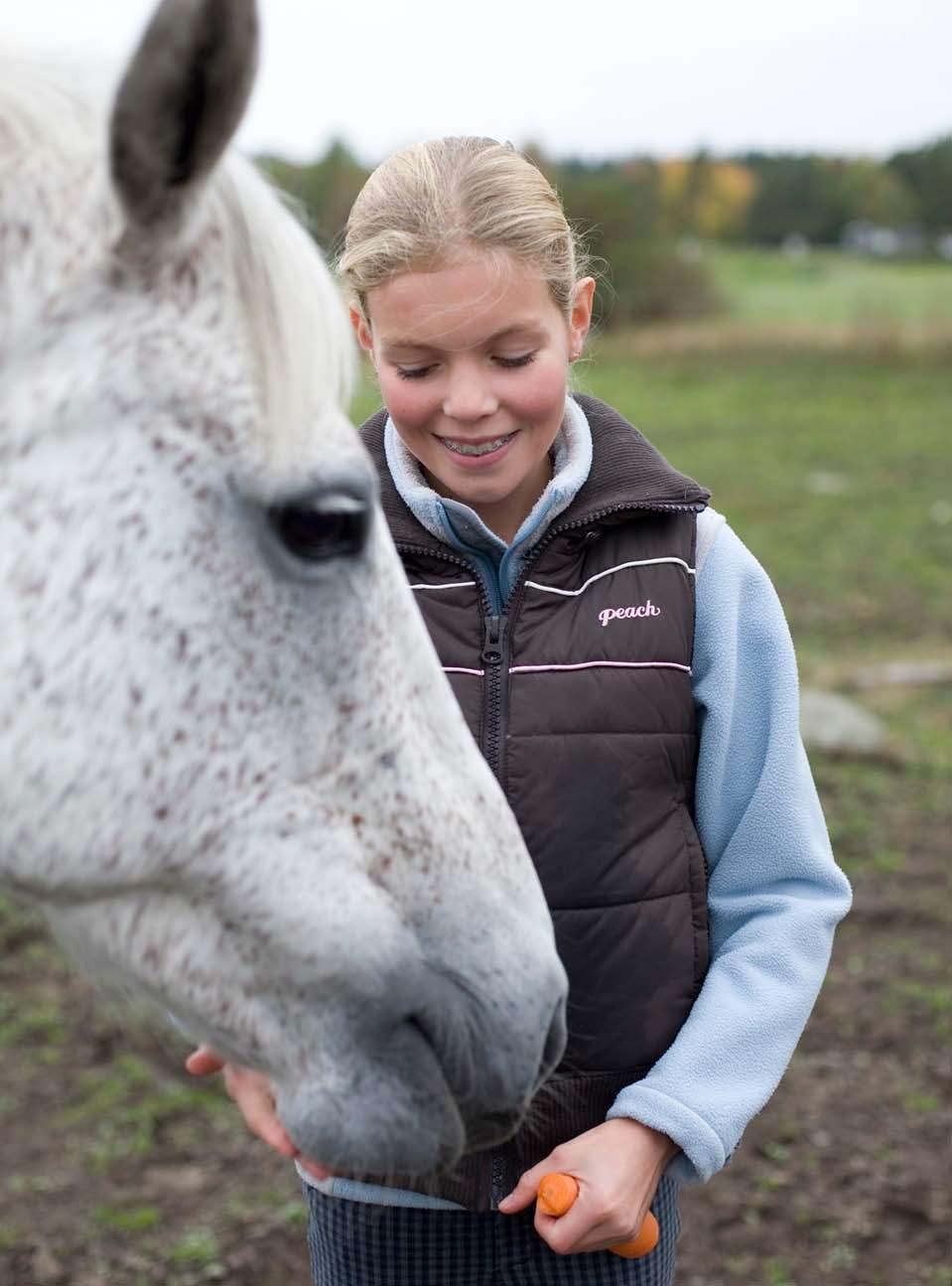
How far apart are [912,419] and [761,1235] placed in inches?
617

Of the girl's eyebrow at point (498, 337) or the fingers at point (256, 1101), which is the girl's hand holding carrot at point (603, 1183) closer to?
the fingers at point (256, 1101)

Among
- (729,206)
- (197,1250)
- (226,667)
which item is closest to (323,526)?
(226,667)

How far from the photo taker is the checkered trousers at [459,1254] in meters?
1.97

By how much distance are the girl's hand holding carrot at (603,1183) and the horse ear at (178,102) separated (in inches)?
48.5

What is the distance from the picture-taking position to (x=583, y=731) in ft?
6.37

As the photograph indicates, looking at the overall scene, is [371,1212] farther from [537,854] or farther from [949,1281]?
[949,1281]

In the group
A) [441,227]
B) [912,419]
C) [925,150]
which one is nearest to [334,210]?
[912,419]

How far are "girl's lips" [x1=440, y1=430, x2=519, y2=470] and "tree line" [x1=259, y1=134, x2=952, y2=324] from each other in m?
27.5

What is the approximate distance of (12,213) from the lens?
1.41 metres

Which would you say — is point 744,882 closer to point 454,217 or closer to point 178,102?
point 454,217

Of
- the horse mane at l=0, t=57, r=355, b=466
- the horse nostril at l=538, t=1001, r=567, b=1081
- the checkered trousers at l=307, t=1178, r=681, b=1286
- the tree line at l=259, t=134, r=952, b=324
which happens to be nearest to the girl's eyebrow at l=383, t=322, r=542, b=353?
the horse mane at l=0, t=57, r=355, b=466

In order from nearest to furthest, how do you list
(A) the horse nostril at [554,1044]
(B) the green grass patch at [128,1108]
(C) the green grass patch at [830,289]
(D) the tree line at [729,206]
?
(A) the horse nostril at [554,1044] → (B) the green grass patch at [128,1108] → (C) the green grass patch at [830,289] → (D) the tree line at [729,206]

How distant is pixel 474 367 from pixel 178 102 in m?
0.67

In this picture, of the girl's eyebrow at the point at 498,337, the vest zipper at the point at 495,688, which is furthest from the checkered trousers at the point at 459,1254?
the girl's eyebrow at the point at 498,337
